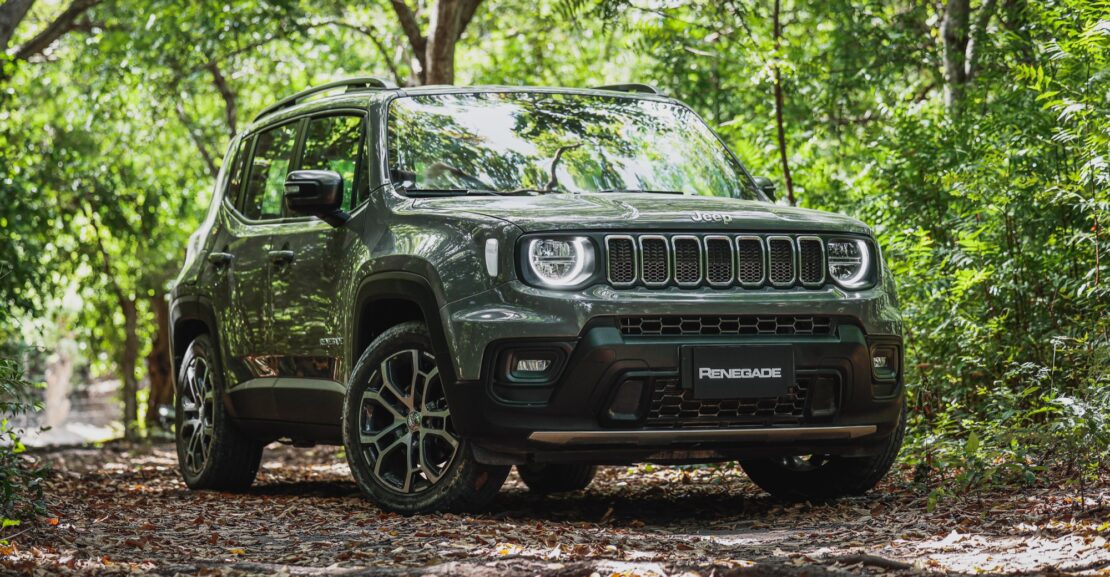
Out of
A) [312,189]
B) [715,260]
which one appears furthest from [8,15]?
[715,260]

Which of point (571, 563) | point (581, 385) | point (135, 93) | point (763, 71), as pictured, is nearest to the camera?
point (571, 563)

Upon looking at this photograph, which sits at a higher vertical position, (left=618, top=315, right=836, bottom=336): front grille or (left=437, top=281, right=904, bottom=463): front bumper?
(left=618, top=315, right=836, bottom=336): front grille

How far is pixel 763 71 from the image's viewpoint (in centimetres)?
→ 979

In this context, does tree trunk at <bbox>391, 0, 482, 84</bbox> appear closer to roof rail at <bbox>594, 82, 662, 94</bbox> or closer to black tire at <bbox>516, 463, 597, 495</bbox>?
roof rail at <bbox>594, 82, 662, 94</bbox>

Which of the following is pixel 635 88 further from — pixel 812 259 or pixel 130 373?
pixel 130 373

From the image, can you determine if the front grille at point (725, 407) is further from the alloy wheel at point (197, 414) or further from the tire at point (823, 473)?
the alloy wheel at point (197, 414)

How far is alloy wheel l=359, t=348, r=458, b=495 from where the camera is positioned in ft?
20.0

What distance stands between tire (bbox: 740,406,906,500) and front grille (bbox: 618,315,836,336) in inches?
Result: 31.3

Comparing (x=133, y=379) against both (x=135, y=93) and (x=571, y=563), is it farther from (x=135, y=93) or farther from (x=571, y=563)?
(x=571, y=563)

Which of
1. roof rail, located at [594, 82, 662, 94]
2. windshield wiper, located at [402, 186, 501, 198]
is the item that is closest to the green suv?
windshield wiper, located at [402, 186, 501, 198]

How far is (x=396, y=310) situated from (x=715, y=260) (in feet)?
5.07

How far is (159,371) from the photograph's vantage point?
81.1ft


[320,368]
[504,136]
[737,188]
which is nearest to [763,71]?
[737,188]

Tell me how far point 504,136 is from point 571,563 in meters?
2.64
